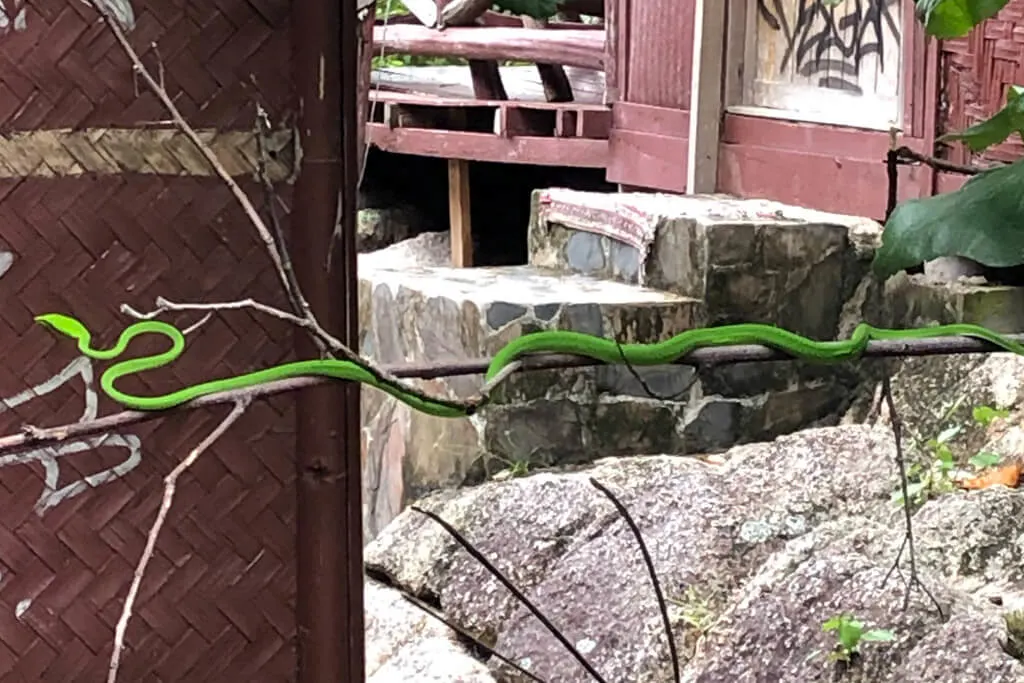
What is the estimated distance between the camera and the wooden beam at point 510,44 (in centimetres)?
470

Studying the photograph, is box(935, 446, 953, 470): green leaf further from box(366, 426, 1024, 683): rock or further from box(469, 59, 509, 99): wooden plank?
box(469, 59, 509, 99): wooden plank

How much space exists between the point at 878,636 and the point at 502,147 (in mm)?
2919

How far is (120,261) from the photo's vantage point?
45.4 inches

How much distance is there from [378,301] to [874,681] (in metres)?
2.05

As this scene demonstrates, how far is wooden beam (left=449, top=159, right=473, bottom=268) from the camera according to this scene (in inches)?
211

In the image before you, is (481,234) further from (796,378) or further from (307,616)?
(307,616)

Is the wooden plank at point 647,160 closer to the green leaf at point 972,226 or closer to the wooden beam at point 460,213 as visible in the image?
the wooden beam at point 460,213

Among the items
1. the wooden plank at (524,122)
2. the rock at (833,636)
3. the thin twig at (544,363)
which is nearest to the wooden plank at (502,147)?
the wooden plank at (524,122)

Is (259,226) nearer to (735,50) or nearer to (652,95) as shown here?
(735,50)

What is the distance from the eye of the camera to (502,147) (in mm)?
4984

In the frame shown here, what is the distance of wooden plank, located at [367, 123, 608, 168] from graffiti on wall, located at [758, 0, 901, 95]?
2.75 feet

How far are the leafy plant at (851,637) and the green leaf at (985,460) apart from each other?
831mm

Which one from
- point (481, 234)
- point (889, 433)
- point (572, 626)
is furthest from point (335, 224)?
point (481, 234)

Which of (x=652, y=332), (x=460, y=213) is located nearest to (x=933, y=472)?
(x=652, y=332)
